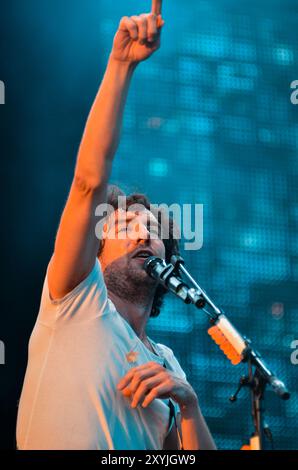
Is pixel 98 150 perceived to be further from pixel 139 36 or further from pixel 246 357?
pixel 246 357

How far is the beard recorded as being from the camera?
264 centimetres

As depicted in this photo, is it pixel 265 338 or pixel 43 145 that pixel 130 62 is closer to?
pixel 43 145

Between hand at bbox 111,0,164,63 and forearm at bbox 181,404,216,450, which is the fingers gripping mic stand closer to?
forearm at bbox 181,404,216,450

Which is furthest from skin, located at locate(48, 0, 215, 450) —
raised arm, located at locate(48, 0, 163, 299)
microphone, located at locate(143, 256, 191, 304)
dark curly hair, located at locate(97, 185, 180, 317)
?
dark curly hair, located at locate(97, 185, 180, 317)

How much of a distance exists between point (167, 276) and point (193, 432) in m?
0.43

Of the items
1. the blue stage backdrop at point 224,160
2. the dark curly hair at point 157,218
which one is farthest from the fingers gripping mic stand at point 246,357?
the blue stage backdrop at point 224,160

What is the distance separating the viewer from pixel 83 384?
7.23ft

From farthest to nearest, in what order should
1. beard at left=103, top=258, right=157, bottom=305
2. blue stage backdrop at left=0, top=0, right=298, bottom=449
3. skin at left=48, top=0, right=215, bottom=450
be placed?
blue stage backdrop at left=0, top=0, right=298, bottom=449, beard at left=103, top=258, right=157, bottom=305, skin at left=48, top=0, right=215, bottom=450

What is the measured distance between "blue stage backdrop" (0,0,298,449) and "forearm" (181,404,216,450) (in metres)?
2.43

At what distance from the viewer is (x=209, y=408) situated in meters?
4.97

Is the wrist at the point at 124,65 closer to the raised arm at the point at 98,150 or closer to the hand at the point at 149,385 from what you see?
the raised arm at the point at 98,150

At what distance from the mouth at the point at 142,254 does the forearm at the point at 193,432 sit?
1.88ft

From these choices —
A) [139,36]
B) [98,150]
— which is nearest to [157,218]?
[98,150]

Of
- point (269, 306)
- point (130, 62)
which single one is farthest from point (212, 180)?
point (130, 62)
